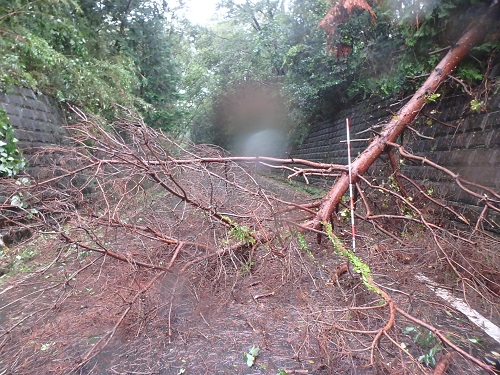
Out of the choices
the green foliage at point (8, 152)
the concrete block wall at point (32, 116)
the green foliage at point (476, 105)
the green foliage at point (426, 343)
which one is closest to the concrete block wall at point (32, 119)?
the concrete block wall at point (32, 116)

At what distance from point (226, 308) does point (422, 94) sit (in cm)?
365

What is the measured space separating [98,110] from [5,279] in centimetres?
504

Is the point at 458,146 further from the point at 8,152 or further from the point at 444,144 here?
the point at 8,152

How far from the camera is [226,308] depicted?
279 centimetres

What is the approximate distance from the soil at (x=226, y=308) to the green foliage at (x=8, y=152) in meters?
2.27

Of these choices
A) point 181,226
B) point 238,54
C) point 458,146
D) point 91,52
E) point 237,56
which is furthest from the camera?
point 237,56

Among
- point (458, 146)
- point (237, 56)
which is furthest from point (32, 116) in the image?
point (237, 56)

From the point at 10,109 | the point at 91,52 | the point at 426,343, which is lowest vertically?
the point at 426,343

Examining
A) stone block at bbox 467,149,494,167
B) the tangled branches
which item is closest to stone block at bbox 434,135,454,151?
stone block at bbox 467,149,494,167

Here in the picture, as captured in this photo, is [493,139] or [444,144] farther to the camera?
[444,144]

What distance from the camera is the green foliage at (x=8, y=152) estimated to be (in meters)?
4.81

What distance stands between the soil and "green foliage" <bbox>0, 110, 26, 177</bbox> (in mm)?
2275

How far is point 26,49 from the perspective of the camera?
5.32 metres

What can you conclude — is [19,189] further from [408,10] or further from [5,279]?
[408,10]
